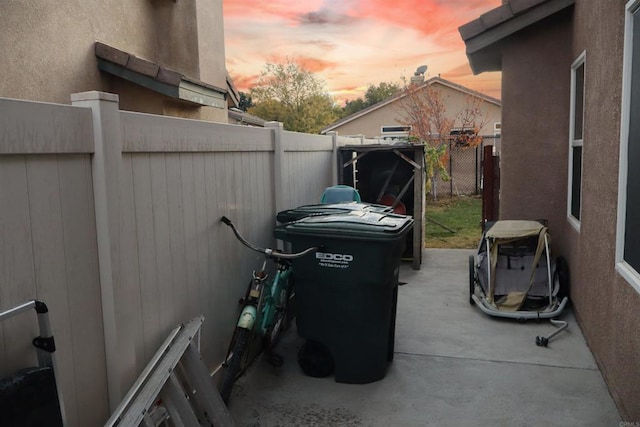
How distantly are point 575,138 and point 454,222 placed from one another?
6.32 m

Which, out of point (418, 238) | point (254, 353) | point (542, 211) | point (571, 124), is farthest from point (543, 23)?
point (254, 353)

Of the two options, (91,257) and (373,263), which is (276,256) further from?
(91,257)

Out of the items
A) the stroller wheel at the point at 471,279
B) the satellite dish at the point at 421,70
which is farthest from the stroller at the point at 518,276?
the satellite dish at the point at 421,70

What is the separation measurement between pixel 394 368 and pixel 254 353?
3.85 feet

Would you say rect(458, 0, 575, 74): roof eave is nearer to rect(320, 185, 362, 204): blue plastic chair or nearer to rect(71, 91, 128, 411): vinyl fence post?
rect(320, 185, 362, 204): blue plastic chair

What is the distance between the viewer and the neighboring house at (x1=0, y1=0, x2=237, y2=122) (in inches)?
191

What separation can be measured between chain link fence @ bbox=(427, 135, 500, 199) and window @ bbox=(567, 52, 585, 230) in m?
11.3

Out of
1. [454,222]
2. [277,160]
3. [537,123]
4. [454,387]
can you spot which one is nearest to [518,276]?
[537,123]

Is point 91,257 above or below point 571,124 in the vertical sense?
below

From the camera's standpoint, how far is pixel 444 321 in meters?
5.35

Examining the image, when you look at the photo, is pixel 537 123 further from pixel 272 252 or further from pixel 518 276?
pixel 272 252

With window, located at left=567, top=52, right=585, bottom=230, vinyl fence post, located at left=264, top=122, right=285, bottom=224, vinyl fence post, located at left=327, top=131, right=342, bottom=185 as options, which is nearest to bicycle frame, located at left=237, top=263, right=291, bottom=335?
vinyl fence post, located at left=264, top=122, right=285, bottom=224

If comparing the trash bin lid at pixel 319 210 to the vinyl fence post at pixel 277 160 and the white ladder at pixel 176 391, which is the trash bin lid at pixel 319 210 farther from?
the white ladder at pixel 176 391

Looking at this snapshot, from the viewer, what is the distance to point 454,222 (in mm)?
12086
